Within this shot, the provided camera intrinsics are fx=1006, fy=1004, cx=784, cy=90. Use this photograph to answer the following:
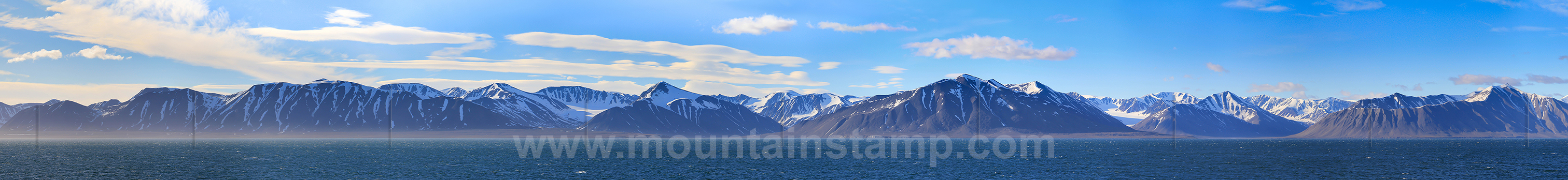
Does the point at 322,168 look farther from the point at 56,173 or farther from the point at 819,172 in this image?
the point at 819,172

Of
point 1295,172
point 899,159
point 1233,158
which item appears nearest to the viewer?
point 1295,172

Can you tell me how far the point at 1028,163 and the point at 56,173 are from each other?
13484cm

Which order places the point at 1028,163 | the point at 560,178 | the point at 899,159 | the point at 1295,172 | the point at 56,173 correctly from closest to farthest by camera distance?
the point at 560,178 < the point at 56,173 < the point at 1295,172 < the point at 1028,163 < the point at 899,159

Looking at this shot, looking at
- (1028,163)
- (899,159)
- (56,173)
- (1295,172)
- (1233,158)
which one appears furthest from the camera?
(1233,158)

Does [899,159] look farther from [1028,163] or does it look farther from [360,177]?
[360,177]

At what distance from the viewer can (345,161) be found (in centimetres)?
16838

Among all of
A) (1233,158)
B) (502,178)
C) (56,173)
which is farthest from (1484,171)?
(56,173)

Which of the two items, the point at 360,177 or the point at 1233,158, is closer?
the point at 360,177

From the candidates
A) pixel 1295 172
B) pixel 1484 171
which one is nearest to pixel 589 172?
pixel 1295 172

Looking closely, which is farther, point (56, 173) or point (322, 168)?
point (322, 168)

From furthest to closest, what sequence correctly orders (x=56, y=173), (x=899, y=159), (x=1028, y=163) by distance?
1. (x=899, y=159)
2. (x=1028, y=163)
3. (x=56, y=173)

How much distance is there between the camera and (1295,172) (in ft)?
448

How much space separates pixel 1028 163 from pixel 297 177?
104288mm

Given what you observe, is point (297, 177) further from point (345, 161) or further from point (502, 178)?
point (345, 161)
